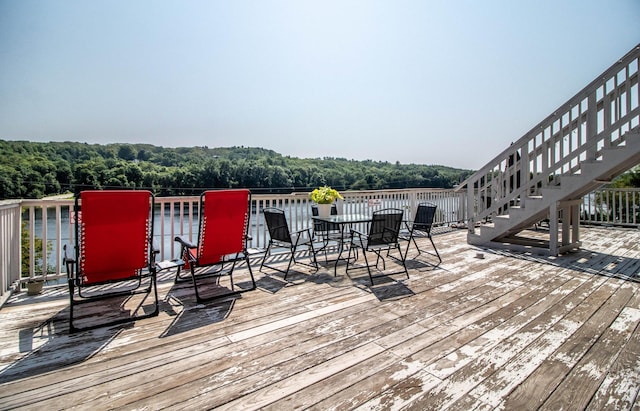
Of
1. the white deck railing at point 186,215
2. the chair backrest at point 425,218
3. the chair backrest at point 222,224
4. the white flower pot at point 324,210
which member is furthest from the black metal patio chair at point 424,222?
the chair backrest at point 222,224

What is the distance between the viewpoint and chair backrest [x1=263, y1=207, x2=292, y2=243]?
4160mm

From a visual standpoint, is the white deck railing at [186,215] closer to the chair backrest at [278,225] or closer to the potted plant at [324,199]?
the chair backrest at [278,225]

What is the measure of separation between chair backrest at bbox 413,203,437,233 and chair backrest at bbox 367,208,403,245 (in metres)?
1.15

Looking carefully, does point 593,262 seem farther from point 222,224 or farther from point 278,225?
point 222,224

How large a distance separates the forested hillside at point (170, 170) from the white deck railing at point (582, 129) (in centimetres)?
372

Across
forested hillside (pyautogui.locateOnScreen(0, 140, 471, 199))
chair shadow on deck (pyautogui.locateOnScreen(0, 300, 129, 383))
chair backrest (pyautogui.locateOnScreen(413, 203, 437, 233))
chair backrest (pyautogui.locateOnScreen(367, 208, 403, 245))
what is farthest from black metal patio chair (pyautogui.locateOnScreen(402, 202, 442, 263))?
forested hillside (pyautogui.locateOnScreen(0, 140, 471, 199))

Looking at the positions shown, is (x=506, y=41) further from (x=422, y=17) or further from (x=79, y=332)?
(x=79, y=332)

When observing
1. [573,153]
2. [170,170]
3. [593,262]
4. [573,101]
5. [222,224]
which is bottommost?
[593,262]

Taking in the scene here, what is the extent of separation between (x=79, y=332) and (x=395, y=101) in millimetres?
10489

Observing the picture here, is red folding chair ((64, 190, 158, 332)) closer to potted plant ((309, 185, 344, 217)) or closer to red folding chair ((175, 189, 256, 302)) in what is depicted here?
red folding chair ((175, 189, 256, 302))

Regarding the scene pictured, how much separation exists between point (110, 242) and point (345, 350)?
2.16m

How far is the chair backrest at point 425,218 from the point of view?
5086 mm

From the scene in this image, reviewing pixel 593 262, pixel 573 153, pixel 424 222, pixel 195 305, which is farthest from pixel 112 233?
pixel 573 153

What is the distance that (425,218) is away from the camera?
17.4 feet
